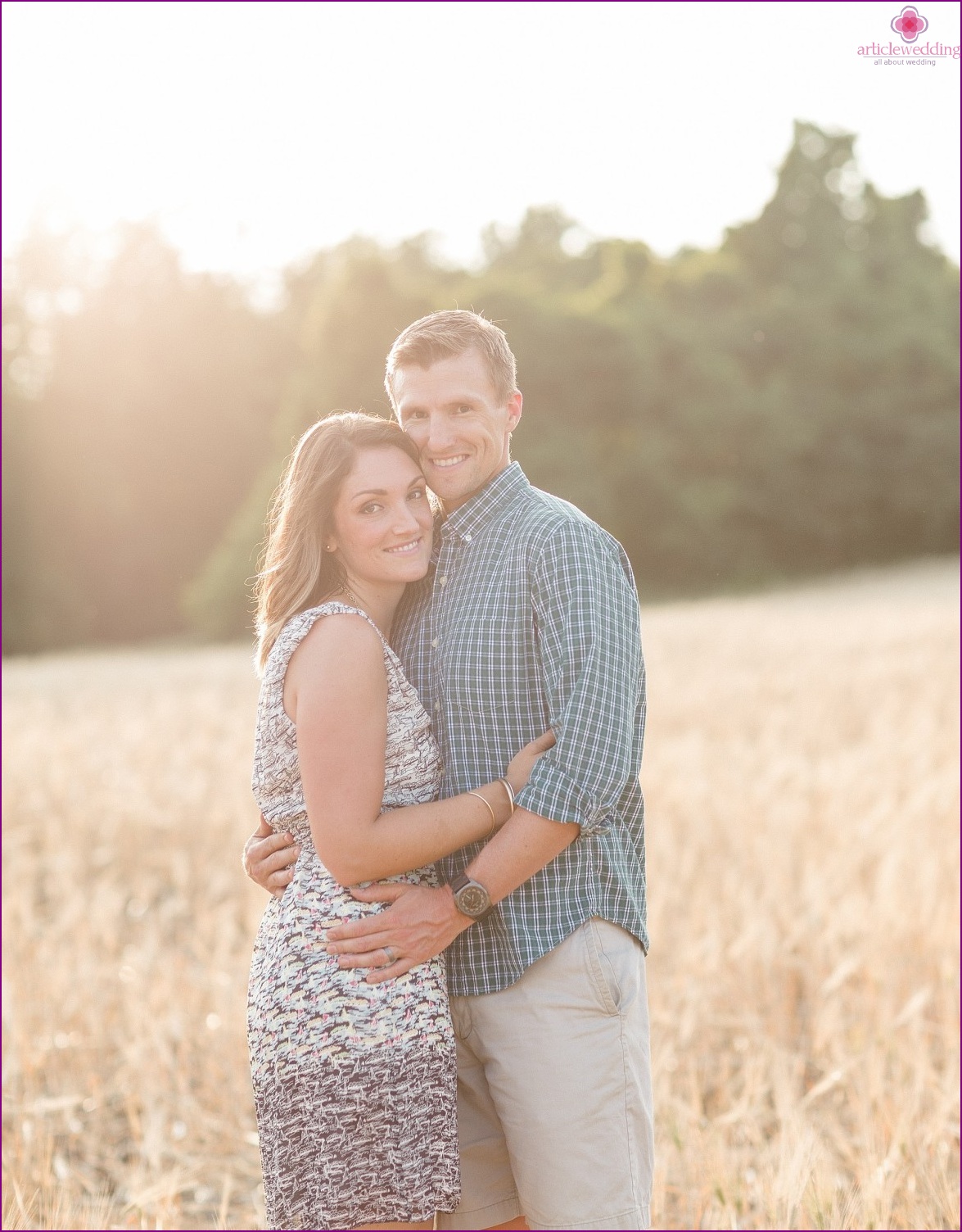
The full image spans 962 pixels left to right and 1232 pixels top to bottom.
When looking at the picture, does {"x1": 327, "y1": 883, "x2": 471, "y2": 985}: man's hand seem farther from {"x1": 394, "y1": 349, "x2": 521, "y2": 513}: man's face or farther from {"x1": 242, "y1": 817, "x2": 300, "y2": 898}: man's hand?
{"x1": 394, "y1": 349, "x2": 521, "y2": 513}: man's face

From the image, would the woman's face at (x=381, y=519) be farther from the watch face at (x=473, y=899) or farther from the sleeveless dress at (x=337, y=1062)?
the watch face at (x=473, y=899)

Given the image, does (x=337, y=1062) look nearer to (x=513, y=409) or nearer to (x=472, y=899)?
(x=472, y=899)

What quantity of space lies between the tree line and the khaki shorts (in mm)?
18411

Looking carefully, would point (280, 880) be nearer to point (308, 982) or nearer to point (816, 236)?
point (308, 982)

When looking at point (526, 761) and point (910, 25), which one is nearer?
point (526, 761)

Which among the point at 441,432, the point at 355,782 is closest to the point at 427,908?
the point at 355,782

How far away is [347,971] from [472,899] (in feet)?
0.90

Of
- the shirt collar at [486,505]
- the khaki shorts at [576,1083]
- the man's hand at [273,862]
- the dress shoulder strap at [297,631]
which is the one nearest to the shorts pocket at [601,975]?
the khaki shorts at [576,1083]

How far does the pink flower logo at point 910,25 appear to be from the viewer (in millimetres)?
3494

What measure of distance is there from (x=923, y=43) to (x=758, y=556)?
23.9 meters

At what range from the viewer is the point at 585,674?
228 cm

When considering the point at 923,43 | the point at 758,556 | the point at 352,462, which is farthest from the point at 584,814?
the point at 758,556

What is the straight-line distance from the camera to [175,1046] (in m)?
4.57

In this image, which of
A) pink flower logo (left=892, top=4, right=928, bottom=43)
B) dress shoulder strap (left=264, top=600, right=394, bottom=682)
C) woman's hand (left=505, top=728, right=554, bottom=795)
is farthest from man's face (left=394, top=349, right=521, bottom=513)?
pink flower logo (left=892, top=4, right=928, bottom=43)
